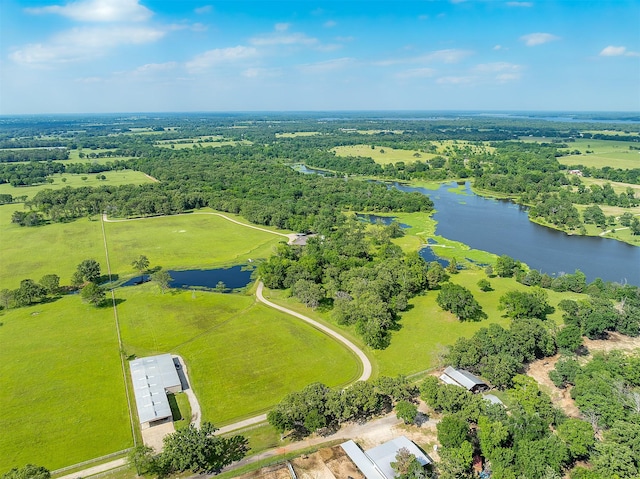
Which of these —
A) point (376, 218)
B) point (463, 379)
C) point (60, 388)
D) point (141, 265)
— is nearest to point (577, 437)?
point (463, 379)

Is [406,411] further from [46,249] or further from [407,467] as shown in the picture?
[46,249]

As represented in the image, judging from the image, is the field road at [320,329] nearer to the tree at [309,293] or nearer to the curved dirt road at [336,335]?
the curved dirt road at [336,335]

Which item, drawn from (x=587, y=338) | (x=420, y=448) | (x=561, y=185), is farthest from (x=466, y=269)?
(x=561, y=185)

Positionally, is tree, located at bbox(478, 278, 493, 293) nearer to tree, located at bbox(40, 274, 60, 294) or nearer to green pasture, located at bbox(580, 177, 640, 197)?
tree, located at bbox(40, 274, 60, 294)

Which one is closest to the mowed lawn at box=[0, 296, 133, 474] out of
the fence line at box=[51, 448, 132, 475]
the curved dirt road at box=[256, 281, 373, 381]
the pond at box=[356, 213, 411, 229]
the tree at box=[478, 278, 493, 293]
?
the fence line at box=[51, 448, 132, 475]

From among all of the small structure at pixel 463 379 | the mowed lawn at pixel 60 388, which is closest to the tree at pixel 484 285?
the small structure at pixel 463 379

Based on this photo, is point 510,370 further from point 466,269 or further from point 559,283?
point 466,269

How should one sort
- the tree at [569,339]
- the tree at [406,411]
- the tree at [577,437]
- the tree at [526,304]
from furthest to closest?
the tree at [526,304] → the tree at [569,339] → the tree at [406,411] → the tree at [577,437]
